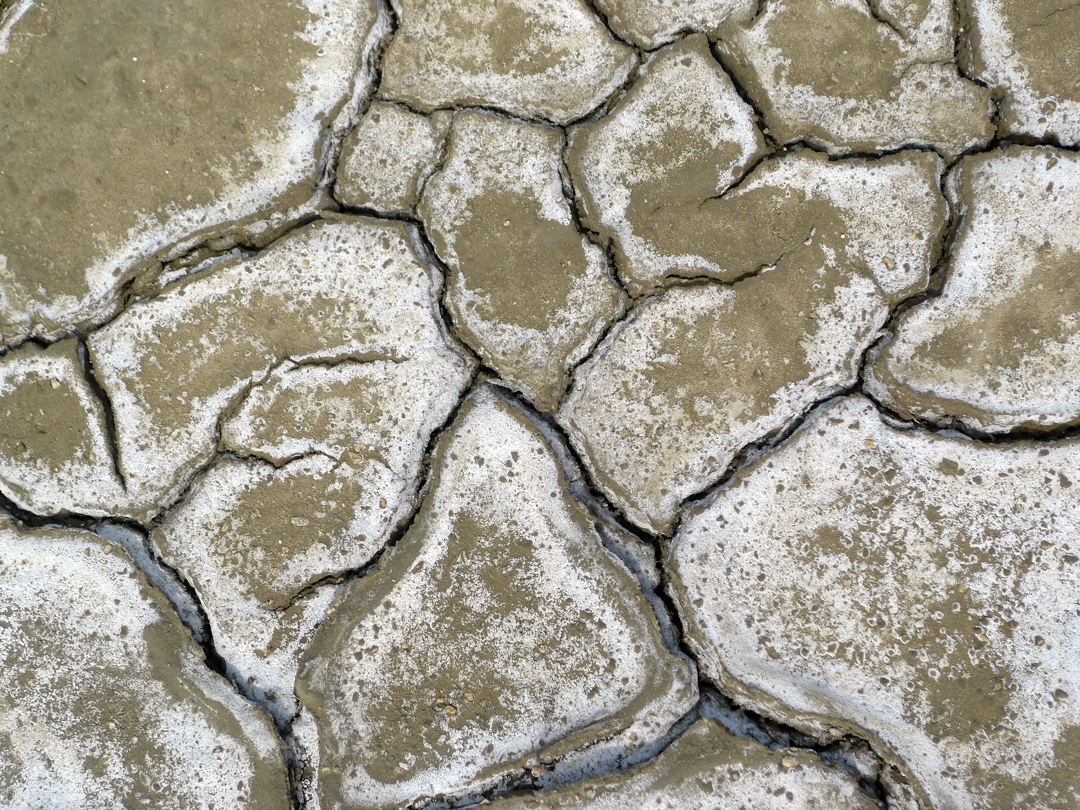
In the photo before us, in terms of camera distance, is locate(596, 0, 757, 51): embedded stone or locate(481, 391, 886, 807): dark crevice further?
locate(596, 0, 757, 51): embedded stone

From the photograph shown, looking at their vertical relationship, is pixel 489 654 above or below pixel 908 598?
above

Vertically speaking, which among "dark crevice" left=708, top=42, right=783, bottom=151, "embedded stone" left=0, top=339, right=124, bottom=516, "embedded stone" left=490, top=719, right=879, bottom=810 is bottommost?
"embedded stone" left=490, top=719, right=879, bottom=810

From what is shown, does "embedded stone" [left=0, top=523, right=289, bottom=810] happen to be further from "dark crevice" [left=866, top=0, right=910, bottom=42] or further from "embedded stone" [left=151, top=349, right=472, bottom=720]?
"dark crevice" [left=866, top=0, right=910, bottom=42]

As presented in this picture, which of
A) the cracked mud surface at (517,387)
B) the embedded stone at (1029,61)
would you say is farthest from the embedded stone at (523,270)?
the embedded stone at (1029,61)

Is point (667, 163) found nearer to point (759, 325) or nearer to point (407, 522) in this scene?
point (759, 325)

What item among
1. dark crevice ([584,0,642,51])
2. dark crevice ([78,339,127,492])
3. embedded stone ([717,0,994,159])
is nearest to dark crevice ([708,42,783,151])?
embedded stone ([717,0,994,159])

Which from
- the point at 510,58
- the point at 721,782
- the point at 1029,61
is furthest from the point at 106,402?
the point at 1029,61

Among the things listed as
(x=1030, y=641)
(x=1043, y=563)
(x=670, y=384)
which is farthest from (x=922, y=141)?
(x=1030, y=641)
